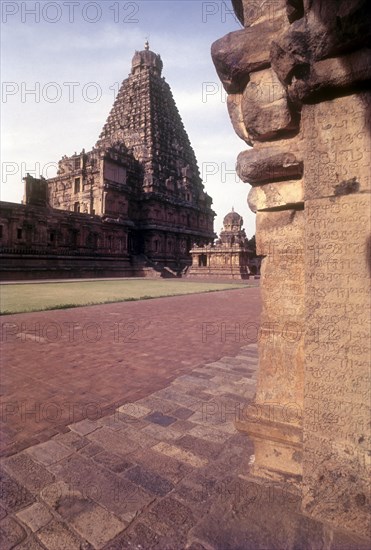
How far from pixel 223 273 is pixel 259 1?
1354 inches

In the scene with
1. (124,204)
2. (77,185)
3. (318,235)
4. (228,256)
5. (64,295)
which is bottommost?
(64,295)

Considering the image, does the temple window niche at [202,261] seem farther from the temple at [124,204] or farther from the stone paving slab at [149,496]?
the stone paving slab at [149,496]

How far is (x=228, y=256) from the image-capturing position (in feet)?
122

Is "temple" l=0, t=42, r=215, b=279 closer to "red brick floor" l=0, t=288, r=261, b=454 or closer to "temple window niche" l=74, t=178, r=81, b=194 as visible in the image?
"temple window niche" l=74, t=178, r=81, b=194

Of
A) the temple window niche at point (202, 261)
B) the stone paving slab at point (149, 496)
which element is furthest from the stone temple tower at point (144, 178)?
the stone paving slab at point (149, 496)

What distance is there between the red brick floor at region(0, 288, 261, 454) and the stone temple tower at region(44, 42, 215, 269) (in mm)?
29940

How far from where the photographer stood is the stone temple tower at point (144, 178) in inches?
1575

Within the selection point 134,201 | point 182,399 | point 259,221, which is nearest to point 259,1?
point 259,221

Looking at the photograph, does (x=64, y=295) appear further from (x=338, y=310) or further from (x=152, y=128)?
(x=152, y=128)

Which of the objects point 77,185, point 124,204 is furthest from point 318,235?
point 77,185

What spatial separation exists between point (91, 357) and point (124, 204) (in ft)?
123

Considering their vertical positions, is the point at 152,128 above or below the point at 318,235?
above

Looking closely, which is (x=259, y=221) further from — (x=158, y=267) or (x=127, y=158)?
(x=127, y=158)

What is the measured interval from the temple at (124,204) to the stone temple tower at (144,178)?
0.43ft
